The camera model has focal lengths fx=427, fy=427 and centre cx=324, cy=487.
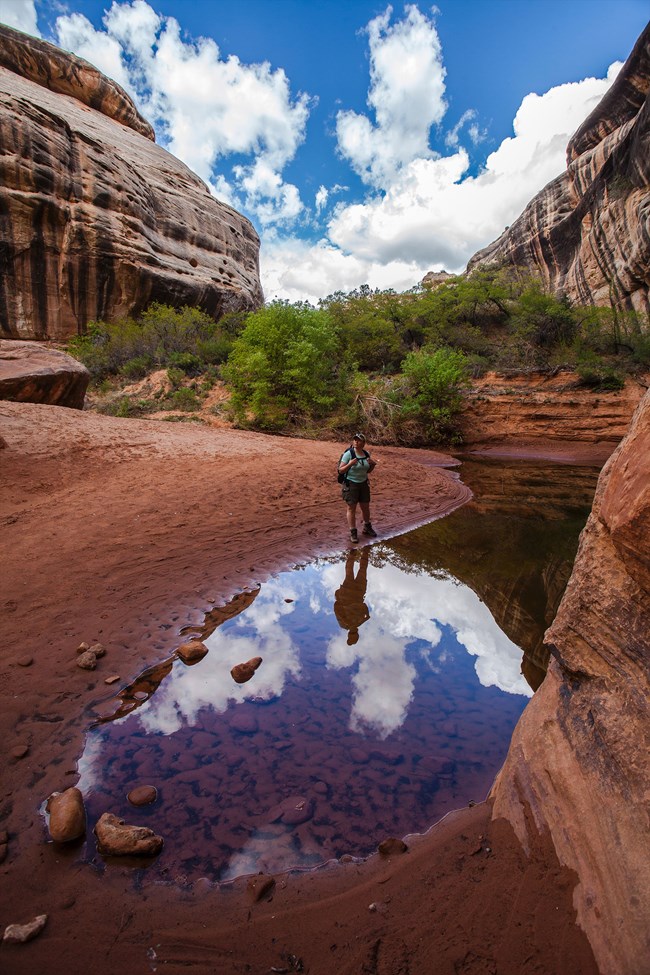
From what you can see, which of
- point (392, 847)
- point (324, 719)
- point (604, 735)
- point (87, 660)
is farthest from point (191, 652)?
point (604, 735)

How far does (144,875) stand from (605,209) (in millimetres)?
35692

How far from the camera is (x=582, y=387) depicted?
61.4ft

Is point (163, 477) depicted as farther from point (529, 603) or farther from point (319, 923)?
point (319, 923)

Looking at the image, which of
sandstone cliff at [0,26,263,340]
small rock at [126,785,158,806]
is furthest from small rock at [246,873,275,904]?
sandstone cliff at [0,26,263,340]

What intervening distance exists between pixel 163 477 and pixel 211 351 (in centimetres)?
1698

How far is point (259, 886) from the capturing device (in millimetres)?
2059

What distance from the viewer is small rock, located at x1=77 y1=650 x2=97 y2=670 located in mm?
3609

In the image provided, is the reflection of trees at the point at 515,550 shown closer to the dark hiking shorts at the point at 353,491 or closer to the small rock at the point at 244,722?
the dark hiking shorts at the point at 353,491

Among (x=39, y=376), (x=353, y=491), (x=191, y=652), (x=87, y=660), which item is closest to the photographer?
(x=87, y=660)

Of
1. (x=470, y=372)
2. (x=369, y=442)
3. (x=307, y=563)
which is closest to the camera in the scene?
(x=307, y=563)

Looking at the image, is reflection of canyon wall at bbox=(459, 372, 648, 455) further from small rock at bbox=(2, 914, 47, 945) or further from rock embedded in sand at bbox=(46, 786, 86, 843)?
small rock at bbox=(2, 914, 47, 945)

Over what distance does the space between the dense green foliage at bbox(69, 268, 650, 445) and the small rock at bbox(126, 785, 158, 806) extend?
15351 millimetres

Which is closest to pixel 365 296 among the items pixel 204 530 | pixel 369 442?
pixel 369 442

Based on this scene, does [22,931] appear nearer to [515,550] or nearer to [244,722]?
[244,722]
